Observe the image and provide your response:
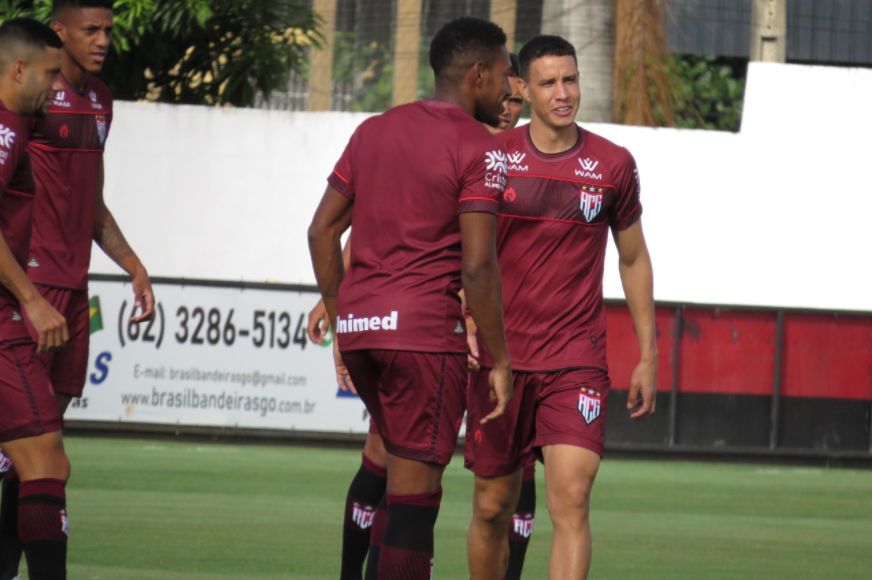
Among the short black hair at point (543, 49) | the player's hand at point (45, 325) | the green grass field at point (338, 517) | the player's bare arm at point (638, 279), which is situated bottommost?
the green grass field at point (338, 517)

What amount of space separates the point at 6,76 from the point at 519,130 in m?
2.17

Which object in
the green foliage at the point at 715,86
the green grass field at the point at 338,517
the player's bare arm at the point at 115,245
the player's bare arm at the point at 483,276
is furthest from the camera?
the green foliage at the point at 715,86

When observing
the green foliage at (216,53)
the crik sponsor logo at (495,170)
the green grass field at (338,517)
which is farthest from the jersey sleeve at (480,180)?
the green foliage at (216,53)

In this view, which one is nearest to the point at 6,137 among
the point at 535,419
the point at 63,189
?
the point at 63,189

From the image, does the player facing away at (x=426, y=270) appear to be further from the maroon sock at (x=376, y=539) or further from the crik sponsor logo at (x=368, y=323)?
the maroon sock at (x=376, y=539)

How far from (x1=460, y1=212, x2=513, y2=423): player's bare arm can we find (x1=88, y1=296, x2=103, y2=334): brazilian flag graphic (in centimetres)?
925

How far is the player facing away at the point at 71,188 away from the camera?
6289 millimetres

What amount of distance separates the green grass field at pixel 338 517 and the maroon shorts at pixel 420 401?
92.4 inches

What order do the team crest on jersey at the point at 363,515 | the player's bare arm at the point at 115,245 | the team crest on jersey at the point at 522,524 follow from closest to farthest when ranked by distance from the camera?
the team crest on jersey at the point at 363,515
the player's bare arm at the point at 115,245
the team crest on jersey at the point at 522,524

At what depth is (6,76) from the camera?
554cm

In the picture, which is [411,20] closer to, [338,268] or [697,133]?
[697,133]

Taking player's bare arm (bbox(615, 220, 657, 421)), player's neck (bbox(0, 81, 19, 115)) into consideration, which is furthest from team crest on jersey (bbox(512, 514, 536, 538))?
player's neck (bbox(0, 81, 19, 115))

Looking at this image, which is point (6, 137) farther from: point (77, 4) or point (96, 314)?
point (96, 314)

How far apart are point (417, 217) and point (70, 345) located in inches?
81.6
